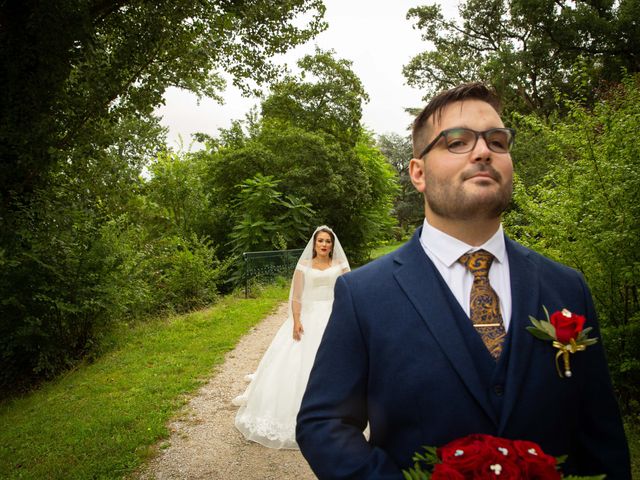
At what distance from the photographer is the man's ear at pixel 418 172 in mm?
1617

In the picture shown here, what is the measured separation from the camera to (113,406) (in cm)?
613

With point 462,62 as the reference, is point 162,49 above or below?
below

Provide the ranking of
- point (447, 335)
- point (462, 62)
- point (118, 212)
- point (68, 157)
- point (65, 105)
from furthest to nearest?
point (462, 62)
point (118, 212)
point (68, 157)
point (65, 105)
point (447, 335)

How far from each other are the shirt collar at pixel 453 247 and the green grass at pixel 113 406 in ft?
15.0

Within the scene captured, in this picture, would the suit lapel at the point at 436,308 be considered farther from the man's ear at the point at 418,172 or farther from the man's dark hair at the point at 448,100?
the man's dark hair at the point at 448,100

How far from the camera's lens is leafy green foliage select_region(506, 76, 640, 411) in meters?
3.87

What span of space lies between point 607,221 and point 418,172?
335cm

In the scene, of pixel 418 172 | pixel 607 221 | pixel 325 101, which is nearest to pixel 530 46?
pixel 325 101

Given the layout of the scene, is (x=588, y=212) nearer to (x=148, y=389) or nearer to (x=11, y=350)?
(x=148, y=389)

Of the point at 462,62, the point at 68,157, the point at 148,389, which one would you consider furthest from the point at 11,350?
the point at 462,62

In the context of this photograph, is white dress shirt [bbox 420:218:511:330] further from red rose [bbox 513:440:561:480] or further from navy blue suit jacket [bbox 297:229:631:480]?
red rose [bbox 513:440:561:480]

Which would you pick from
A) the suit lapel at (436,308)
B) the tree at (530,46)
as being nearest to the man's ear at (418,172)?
the suit lapel at (436,308)

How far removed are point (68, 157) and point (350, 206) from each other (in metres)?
16.7

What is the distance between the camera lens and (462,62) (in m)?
21.4
